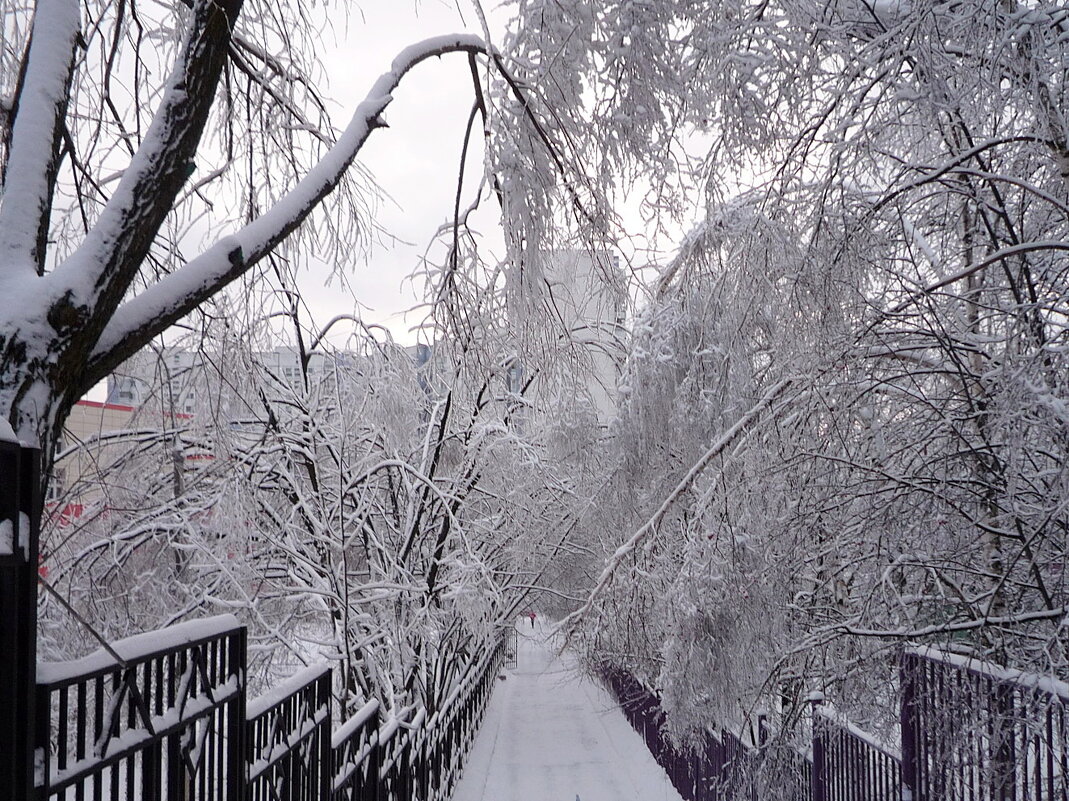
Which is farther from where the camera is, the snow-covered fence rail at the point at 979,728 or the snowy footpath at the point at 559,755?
the snowy footpath at the point at 559,755

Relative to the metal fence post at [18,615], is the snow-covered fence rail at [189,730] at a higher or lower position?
lower

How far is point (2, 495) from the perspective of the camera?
2006 millimetres

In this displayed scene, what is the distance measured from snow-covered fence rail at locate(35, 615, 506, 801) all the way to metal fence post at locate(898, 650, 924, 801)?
3.21 metres

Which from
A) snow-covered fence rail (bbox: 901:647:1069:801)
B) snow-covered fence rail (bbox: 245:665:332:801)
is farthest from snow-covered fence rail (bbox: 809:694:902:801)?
snow-covered fence rail (bbox: 245:665:332:801)

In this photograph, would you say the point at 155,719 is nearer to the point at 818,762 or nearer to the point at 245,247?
the point at 245,247

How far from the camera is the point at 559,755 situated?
18.4 m

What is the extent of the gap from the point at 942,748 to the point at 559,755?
1423 cm

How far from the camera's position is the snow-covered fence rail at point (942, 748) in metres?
4.05

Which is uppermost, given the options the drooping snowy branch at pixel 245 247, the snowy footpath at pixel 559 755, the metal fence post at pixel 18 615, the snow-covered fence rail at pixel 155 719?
the drooping snowy branch at pixel 245 247

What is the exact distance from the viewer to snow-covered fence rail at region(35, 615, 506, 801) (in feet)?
7.51

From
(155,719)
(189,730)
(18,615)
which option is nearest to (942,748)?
(189,730)

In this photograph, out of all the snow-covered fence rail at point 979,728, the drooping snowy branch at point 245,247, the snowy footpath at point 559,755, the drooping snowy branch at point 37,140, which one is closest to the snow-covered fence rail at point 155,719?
the drooping snowy branch at point 245,247

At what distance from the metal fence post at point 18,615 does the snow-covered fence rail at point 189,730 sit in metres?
0.09

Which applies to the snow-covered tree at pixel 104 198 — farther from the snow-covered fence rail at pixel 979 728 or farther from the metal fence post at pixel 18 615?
the snow-covered fence rail at pixel 979 728
